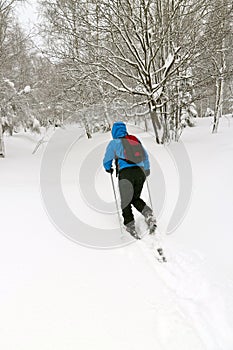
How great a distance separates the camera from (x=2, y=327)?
85.2 inches

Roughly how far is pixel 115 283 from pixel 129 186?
5.31 feet

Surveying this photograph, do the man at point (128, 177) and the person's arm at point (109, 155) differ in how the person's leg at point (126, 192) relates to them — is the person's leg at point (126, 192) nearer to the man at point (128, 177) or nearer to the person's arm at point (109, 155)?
the man at point (128, 177)

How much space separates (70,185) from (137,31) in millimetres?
5224

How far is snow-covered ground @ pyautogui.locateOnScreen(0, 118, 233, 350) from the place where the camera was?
2197 millimetres

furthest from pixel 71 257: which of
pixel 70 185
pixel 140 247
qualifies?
pixel 70 185

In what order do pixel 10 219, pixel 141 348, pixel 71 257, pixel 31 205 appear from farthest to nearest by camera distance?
pixel 31 205
pixel 10 219
pixel 71 257
pixel 141 348

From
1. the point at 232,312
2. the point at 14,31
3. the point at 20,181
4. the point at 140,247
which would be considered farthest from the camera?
the point at 14,31

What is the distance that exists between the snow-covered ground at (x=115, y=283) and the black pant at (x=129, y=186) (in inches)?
20.6

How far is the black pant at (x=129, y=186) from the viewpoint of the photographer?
4137 millimetres

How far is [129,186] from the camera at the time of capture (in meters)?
4.16

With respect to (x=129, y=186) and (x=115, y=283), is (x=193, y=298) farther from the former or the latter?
(x=129, y=186)

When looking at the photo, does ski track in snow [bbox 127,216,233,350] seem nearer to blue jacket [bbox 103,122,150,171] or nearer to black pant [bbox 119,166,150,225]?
black pant [bbox 119,166,150,225]

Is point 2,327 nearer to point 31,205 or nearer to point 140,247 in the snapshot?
point 140,247

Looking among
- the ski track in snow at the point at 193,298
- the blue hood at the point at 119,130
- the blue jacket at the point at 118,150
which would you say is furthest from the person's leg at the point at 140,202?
the blue hood at the point at 119,130
